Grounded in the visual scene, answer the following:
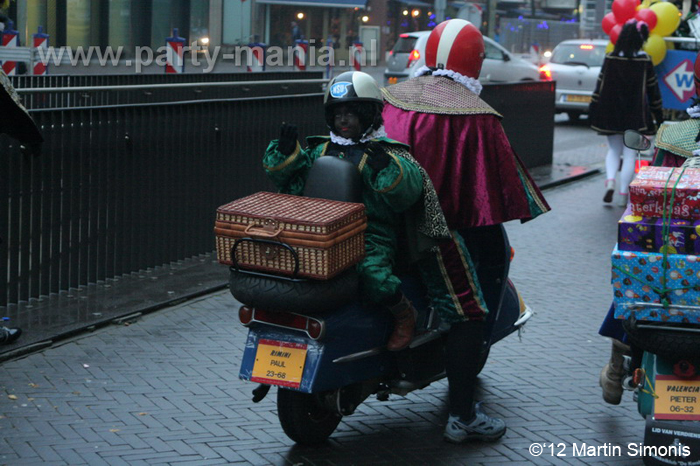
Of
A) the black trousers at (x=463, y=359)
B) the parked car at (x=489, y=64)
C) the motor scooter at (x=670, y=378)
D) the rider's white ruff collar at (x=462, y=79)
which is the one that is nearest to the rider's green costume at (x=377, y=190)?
the black trousers at (x=463, y=359)

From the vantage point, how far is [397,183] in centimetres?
429

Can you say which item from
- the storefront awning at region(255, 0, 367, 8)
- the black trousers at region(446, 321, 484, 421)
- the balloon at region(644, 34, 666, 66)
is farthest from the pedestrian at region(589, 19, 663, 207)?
the storefront awning at region(255, 0, 367, 8)

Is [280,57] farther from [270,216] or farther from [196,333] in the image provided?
[270,216]

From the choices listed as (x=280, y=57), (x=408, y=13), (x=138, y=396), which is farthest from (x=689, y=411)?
(x=408, y=13)

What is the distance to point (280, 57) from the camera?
33.2 m

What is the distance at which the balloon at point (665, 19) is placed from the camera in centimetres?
1252

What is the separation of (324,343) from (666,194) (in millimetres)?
1489

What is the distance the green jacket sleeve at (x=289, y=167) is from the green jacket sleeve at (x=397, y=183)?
29 cm

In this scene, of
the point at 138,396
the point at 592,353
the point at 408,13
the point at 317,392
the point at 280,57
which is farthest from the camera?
the point at 408,13

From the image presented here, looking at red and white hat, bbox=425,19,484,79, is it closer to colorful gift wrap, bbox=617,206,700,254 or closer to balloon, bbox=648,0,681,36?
colorful gift wrap, bbox=617,206,700,254

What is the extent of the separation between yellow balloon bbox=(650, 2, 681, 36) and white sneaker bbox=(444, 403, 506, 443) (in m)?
8.84

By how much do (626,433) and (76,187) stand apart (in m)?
4.12

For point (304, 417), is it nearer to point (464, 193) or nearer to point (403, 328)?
point (403, 328)

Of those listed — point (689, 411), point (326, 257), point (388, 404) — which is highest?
point (326, 257)
